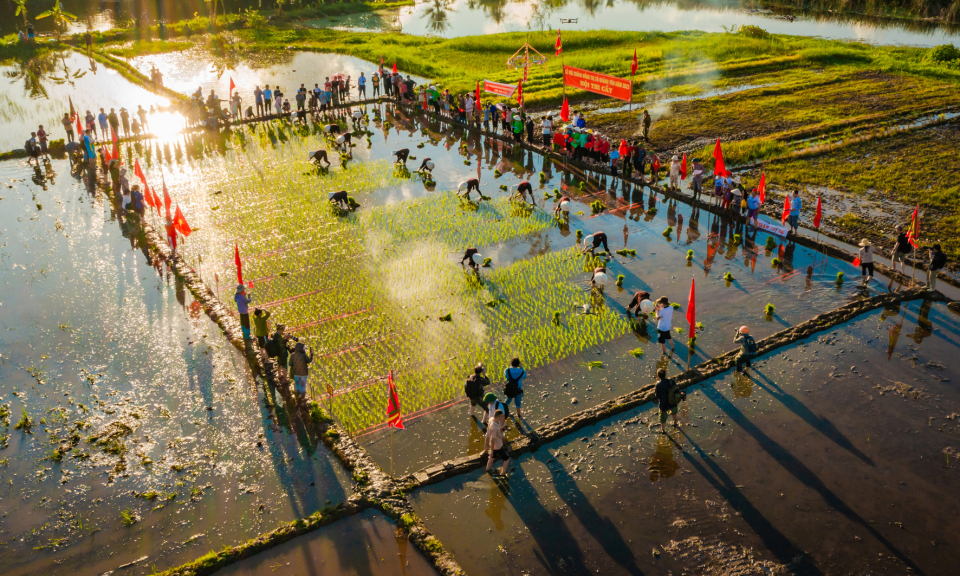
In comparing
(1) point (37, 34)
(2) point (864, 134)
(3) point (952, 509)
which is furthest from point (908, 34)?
(1) point (37, 34)

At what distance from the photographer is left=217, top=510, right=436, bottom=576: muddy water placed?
10117mm

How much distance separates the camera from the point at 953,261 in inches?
717

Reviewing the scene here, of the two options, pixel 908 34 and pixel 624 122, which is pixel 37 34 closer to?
pixel 624 122

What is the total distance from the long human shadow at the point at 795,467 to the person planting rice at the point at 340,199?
12950 millimetres

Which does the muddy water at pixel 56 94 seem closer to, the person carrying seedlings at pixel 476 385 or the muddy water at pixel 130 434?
the muddy water at pixel 130 434

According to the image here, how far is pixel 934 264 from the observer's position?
16625 millimetres

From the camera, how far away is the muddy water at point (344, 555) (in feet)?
33.2

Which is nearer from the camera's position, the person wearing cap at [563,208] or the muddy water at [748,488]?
the muddy water at [748,488]

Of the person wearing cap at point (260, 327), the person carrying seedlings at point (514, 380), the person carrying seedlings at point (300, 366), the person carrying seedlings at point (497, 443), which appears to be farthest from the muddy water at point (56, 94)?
the person carrying seedlings at point (497, 443)

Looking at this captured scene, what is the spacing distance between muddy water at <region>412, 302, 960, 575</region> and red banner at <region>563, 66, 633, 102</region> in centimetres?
1685

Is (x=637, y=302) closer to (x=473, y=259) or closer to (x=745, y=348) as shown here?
(x=745, y=348)

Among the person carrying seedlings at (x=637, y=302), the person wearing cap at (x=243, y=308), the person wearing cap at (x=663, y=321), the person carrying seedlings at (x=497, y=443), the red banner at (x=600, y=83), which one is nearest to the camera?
the person carrying seedlings at (x=497, y=443)

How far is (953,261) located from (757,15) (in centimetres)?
4955

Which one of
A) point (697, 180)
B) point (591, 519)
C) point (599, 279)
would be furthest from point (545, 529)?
point (697, 180)
